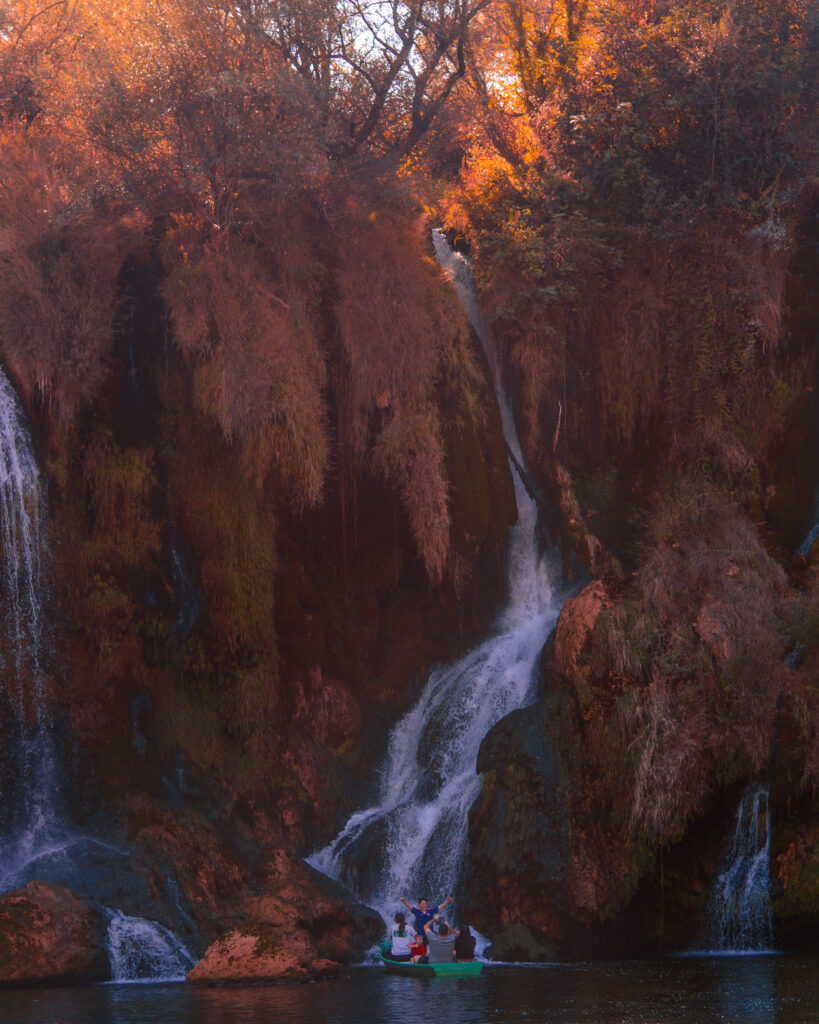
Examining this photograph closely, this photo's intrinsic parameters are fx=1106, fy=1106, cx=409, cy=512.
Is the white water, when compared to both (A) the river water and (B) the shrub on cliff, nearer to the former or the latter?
(A) the river water

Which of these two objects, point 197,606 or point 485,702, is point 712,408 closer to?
point 485,702

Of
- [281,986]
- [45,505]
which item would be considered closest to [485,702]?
[281,986]

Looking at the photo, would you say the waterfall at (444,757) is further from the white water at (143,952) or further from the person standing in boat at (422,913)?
the white water at (143,952)

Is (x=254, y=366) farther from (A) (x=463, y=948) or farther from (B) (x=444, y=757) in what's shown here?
(A) (x=463, y=948)

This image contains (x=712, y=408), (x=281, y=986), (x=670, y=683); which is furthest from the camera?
(x=712, y=408)

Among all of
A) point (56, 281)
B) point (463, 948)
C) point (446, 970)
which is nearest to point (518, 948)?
point (463, 948)

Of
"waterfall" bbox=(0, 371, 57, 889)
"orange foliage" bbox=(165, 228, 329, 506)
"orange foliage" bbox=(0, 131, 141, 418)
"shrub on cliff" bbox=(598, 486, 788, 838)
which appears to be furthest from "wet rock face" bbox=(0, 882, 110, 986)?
"orange foliage" bbox=(0, 131, 141, 418)
